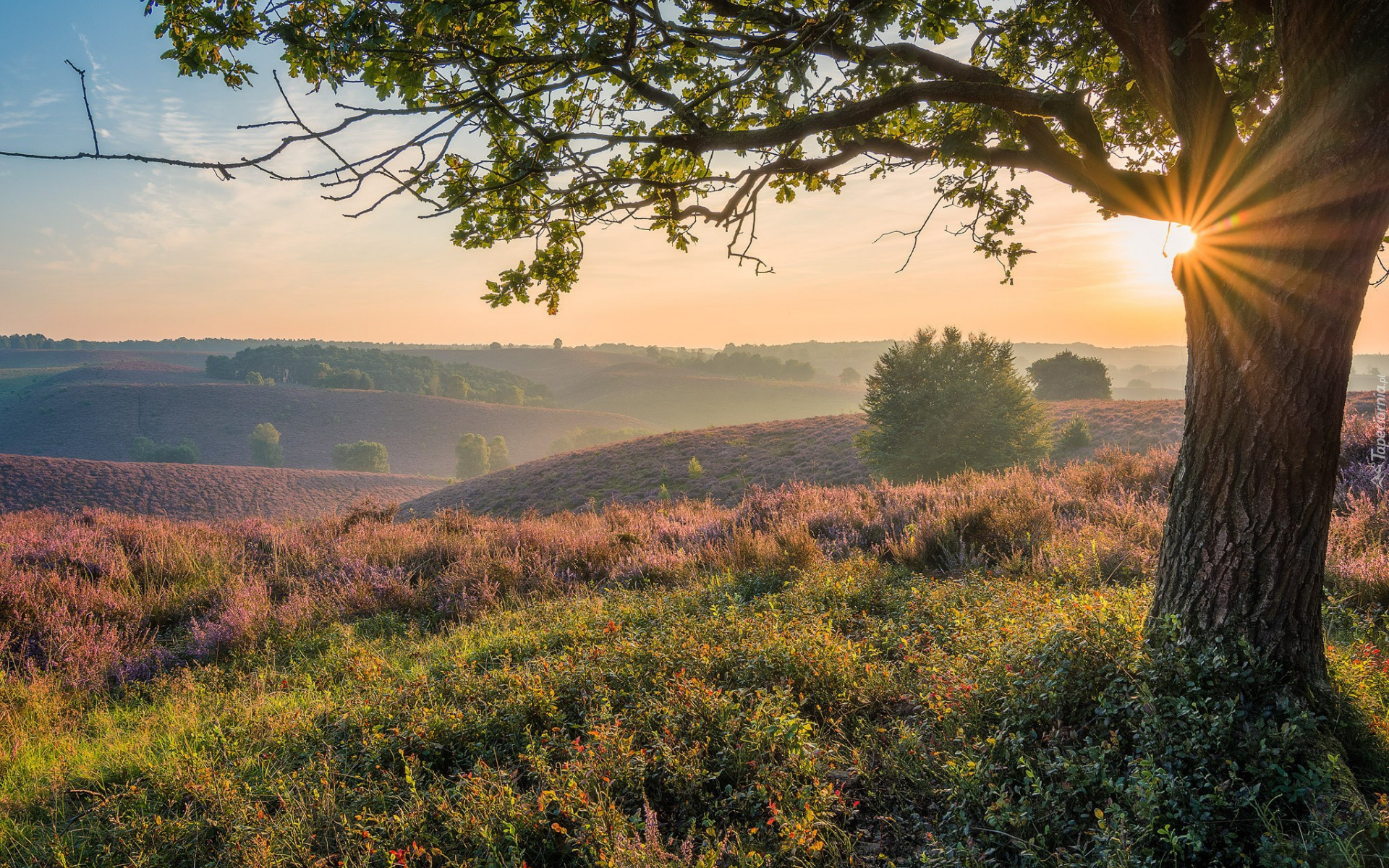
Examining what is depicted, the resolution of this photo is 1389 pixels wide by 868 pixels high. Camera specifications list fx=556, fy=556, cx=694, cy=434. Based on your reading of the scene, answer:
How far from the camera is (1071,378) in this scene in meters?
57.1

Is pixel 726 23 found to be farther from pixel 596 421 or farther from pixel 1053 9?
pixel 596 421

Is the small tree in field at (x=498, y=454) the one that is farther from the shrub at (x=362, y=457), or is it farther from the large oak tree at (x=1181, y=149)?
the large oak tree at (x=1181, y=149)

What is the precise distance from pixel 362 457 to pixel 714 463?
66596 millimetres

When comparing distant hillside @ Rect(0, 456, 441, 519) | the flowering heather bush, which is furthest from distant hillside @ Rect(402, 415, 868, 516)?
the flowering heather bush

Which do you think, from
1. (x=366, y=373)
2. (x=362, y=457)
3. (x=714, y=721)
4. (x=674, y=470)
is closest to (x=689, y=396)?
(x=366, y=373)

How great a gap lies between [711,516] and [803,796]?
23.2ft

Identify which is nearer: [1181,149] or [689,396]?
[1181,149]

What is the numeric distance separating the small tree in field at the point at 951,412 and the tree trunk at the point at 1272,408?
70.0ft

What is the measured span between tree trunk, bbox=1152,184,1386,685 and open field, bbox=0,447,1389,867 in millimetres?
344

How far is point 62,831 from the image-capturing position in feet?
9.70

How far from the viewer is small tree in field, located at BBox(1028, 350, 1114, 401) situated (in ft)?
183

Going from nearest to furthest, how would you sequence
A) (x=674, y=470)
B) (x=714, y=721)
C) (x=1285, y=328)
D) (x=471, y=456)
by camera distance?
(x=1285, y=328), (x=714, y=721), (x=674, y=470), (x=471, y=456)

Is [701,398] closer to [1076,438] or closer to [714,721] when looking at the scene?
[1076,438]

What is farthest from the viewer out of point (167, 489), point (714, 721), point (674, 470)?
point (167, 489)
